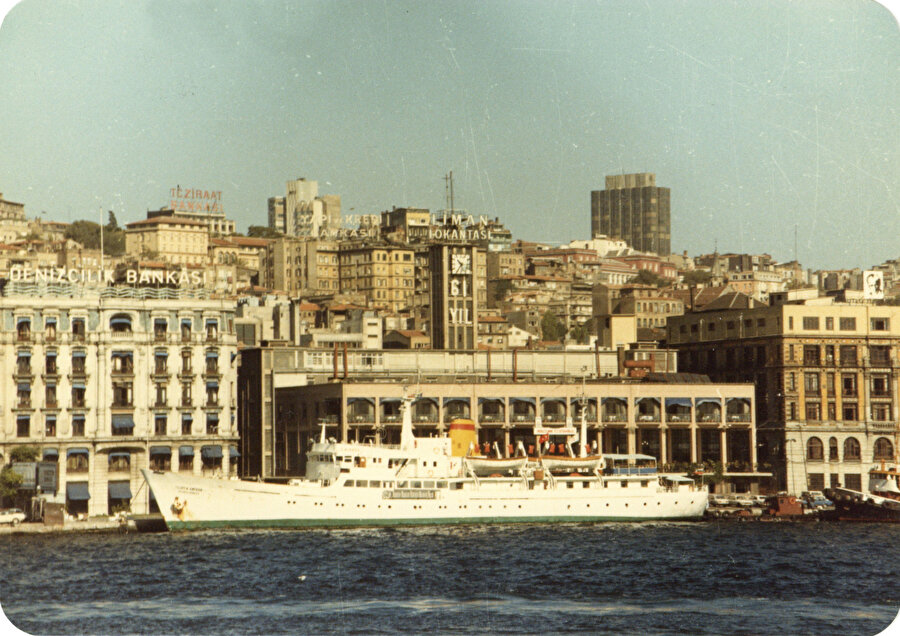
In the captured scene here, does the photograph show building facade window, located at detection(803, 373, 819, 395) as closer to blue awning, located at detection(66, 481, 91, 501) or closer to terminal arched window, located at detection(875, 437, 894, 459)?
terminal arched window, located at detection(875, 437, 894, 459)

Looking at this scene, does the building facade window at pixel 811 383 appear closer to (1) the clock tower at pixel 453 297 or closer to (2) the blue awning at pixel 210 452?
(1) the clock tower at pixel 453 297

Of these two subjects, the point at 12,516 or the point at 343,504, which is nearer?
the point at 12,516

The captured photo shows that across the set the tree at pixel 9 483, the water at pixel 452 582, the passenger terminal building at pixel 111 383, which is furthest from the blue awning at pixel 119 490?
the water at pixel 452 582

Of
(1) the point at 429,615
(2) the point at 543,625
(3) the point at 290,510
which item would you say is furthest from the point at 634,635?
(3) the point at 290,510

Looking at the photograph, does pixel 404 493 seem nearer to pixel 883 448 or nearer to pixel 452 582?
pixel 452 582

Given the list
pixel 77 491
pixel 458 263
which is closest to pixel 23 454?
pixel 77 491

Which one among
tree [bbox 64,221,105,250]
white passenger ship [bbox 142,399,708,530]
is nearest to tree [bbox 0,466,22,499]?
white passenger ship [bbox 142,399,708,530]
